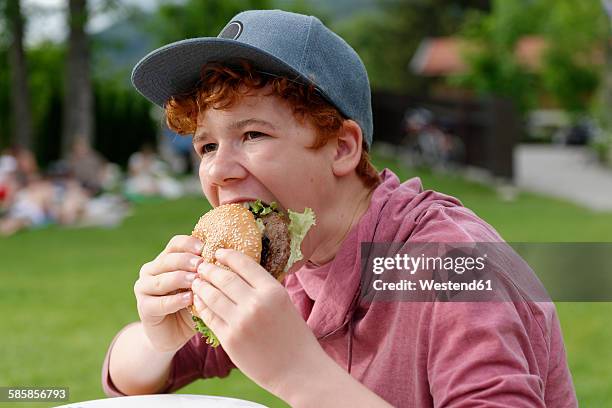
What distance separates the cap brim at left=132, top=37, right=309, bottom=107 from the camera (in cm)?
211

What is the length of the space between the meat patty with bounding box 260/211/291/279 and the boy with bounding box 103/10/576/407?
5cm

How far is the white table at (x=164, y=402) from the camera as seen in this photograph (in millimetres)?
2301

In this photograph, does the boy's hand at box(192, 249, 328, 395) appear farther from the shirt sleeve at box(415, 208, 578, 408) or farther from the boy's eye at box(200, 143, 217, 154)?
the boy's eye at box(200, 143, 217, 154)

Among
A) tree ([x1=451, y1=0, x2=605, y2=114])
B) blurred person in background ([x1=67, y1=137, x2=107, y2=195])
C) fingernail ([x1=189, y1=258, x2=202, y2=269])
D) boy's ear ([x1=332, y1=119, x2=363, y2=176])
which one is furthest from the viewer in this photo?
tree ([x1=451, y1=0, x2=605, y2=114])

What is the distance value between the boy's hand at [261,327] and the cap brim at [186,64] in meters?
0.51

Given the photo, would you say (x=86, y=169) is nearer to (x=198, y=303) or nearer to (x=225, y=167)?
(x=225, y=167)

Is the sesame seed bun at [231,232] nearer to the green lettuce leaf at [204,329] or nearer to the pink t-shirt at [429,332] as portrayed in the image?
the green lettuce leaf at [204,329]

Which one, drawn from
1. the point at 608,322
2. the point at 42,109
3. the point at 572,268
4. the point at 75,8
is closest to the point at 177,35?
the point at 42,109

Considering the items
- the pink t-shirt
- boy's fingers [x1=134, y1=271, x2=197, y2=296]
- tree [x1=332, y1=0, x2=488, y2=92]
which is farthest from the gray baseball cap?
tree [x1=332, y1=0, x2=488, y2=92]

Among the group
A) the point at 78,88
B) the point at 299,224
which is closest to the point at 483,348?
the point at 299,224

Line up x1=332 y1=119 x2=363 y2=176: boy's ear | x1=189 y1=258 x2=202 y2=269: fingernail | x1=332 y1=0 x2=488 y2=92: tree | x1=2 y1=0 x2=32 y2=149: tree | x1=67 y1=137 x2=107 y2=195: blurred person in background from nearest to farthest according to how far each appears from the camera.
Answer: x1=189 y1=258 x2=202 y2=269: fingernail < x1=332 y1=119 x2=363 y2=176: boy's ear < x1=67 y1=137 x2=107 y2=195: blurred person in background < x1=2 y1=0 x2=32 y2=149: tree < x1=332 y1=0 x2=488 y2=92: tree

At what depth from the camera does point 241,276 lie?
190 cm

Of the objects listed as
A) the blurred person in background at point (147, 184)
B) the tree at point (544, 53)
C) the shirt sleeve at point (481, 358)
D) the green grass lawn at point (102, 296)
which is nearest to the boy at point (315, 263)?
the shirt sleeve at point (481, 358)

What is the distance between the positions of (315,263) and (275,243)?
18cm
